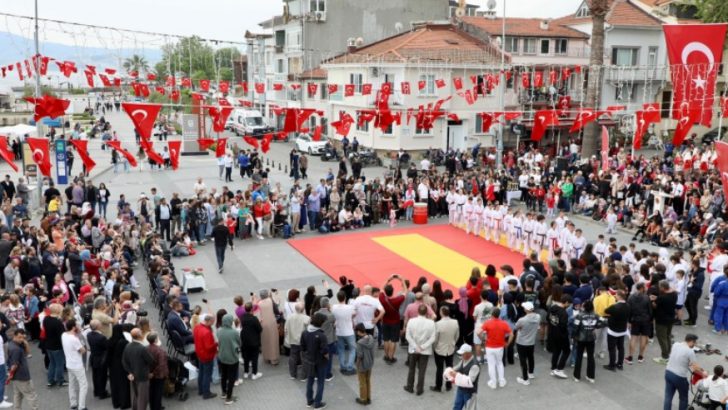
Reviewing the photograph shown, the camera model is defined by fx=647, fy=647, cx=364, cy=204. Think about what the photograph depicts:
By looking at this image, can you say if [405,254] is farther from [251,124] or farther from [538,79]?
[251,124]

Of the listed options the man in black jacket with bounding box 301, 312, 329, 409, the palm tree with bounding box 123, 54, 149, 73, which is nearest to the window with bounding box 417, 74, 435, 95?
the palm tree with bounding box 123, 54, 149, 73

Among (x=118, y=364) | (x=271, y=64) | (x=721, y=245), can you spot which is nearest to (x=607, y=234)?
(x=721, y=245)

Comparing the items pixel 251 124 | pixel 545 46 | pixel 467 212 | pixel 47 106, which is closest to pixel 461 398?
pixel 467 212

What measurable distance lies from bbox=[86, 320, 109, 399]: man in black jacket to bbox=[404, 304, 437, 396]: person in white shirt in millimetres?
5125

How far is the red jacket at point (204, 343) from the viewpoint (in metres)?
10.8

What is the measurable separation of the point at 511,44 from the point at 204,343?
35587 mm

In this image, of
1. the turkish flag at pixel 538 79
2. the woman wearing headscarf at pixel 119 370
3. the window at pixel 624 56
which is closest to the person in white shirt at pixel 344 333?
the woman wearing headscarf at pixel 119 370

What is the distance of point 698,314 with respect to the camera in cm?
1552

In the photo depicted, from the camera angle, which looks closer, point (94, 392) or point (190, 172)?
point (94, 392)

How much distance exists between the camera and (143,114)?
1861 centimetres

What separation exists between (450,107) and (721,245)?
82.1 feet

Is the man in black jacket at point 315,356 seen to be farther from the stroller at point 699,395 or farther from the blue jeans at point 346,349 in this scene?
the stroller at point 699,395

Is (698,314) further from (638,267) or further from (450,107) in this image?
(450,107)

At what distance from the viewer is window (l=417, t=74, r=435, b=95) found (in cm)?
3862
